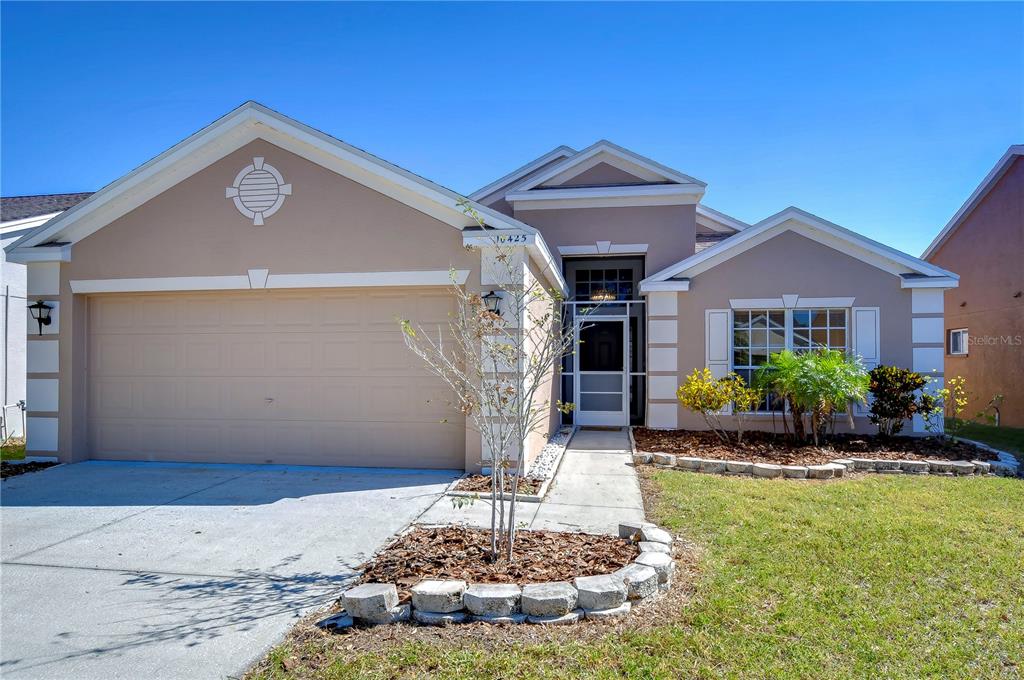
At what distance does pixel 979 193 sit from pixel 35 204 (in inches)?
945

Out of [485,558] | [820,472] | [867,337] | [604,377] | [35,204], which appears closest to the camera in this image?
[485,558]

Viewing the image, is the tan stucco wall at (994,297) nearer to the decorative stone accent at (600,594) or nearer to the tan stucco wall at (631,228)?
the tan stucco wall at (631,228)

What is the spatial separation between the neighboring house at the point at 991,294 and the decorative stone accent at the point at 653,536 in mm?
13218

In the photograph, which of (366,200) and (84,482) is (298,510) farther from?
(366,200)

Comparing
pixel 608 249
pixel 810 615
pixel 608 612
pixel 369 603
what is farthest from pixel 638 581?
pixel 608 249

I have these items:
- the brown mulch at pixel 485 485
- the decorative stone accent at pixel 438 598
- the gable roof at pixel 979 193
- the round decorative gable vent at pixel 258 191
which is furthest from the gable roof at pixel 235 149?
the gable roof at pixel 979 193

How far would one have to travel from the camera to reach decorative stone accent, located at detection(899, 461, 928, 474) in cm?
784

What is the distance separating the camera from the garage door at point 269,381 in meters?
7.63

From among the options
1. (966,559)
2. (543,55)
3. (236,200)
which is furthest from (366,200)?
(966,559)

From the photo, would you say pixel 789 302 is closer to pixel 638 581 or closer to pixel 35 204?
pixel 638 581

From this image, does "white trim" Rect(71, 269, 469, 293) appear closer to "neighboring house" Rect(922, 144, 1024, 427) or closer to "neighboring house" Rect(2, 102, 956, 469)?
"neighboring house" Rect(2, 102, 956, 469)

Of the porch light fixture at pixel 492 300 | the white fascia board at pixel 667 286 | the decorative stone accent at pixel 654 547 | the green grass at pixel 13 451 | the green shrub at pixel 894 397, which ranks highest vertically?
the white fascia board at pixel 667 286

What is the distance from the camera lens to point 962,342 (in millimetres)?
15070

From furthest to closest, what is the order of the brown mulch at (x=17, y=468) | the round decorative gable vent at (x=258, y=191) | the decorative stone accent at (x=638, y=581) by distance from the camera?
the round decorative gable vent at (x=258, y=191), the brown mulch at (x=17, y=468), the decorative stone accent at (x=638, y=581)
